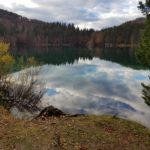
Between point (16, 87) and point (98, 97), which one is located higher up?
point (16, 87)

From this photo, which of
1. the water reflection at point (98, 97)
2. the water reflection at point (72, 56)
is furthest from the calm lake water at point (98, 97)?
the water reflection at point (72, 56)

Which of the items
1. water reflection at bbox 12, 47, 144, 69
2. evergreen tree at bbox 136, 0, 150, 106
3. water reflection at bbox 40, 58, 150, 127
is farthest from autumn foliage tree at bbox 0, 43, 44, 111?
water reflection at bbox 12, 47, 144, 69

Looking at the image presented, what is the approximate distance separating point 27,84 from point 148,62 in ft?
71.5

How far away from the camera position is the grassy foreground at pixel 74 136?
15328 mm

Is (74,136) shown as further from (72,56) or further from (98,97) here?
(72,56)

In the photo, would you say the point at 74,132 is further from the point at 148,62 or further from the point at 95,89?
the point at 95,89

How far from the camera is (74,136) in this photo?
54.0 feet

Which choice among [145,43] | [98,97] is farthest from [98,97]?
[145,43]

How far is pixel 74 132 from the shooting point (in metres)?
17.0

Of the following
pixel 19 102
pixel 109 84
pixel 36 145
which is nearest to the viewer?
pixel 36 145

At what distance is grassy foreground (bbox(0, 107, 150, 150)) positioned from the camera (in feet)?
50.3

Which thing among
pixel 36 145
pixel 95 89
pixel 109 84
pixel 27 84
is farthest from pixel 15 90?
pixel 36 145

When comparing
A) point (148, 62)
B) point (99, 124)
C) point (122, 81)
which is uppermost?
point (148, 62)

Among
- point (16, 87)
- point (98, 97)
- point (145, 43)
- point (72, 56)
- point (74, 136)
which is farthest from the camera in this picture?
point (72, 56)
